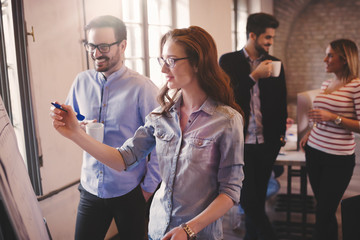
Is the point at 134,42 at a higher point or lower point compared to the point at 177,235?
higher

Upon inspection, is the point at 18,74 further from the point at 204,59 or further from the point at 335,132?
the point at 335,132

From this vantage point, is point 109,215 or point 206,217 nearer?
point 206,217

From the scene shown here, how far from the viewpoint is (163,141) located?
4.11 ft

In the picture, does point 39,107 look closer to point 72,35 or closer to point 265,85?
point 72,35

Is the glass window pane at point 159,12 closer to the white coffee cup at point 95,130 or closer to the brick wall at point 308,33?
the white coffee cup at point 95,130

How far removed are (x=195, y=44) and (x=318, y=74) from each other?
6.56 m

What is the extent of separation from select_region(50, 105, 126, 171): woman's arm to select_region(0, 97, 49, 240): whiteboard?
0.25 meters

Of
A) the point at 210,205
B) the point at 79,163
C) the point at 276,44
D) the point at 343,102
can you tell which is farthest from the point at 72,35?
the point at 276,44

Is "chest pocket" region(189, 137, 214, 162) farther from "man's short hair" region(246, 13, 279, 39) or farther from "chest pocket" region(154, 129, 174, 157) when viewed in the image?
"man's short hair" region(246, 13, 279, 39)

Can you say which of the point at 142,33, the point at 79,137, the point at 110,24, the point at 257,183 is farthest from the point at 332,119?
the point at 142,33

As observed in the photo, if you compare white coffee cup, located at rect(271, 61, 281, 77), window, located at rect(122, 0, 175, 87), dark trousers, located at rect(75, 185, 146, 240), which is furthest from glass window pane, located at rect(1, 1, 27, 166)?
white coffee cup, located at rect(271, 61, 281, 77)

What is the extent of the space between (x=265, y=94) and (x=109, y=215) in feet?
4.39

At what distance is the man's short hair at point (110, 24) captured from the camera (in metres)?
1.62

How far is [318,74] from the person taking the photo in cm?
709
